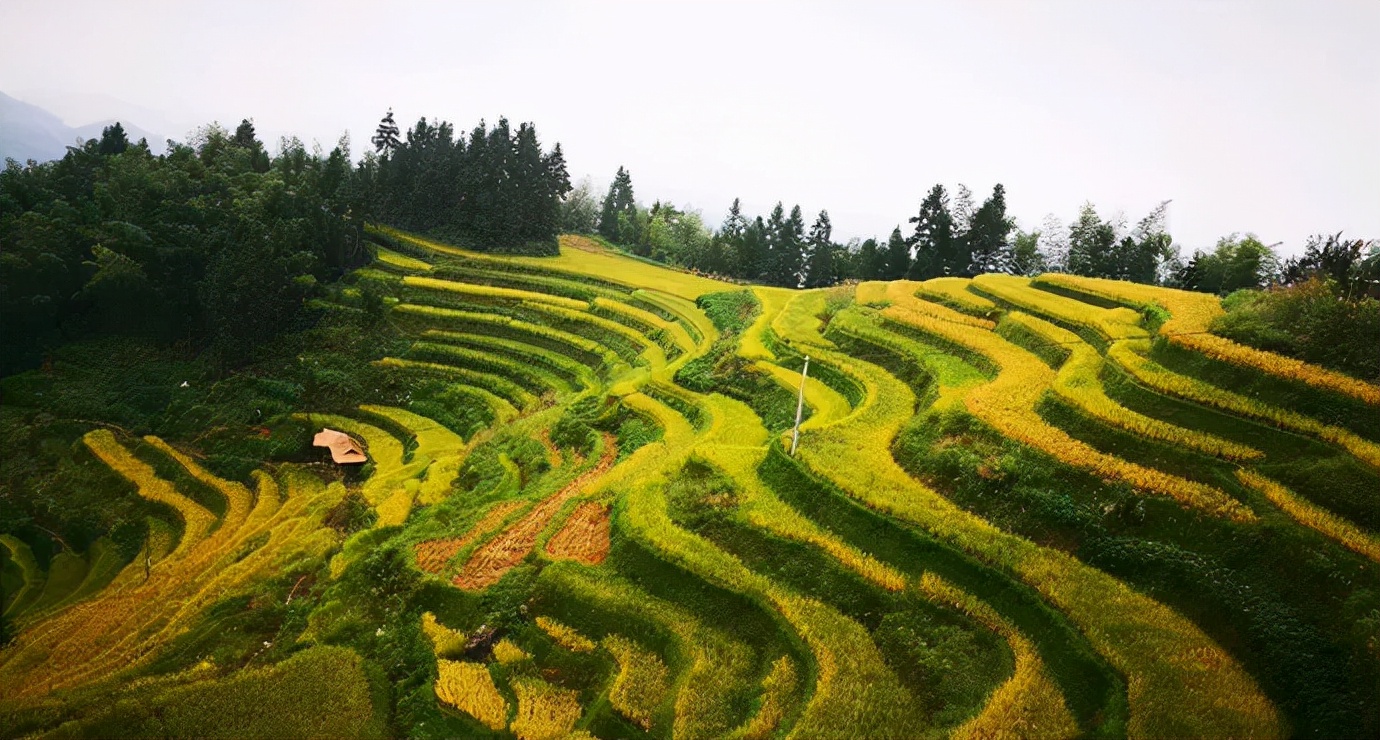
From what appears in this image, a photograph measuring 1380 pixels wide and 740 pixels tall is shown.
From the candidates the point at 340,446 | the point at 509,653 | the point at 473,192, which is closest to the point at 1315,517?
the point at 509,653

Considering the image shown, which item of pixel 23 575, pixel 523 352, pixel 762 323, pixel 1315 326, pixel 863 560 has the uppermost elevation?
pixel 1315 326

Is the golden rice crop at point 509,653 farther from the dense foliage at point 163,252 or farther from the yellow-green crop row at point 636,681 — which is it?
the dense foliage at point 163,252

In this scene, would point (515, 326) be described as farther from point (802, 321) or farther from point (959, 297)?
point (959, 297)

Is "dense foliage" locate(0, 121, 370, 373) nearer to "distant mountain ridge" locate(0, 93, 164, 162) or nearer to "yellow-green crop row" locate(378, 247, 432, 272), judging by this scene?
"yellow-green crop row" locate(378, 247, 432, 272)

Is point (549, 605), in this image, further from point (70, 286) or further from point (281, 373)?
point (70, 286)

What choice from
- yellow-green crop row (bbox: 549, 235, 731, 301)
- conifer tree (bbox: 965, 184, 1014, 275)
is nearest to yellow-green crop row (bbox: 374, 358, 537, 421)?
yellow-green crop row (bbox: 549, 235, 731, 301)

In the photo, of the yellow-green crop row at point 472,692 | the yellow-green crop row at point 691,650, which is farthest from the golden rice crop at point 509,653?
the yellow-green crop row at point 691,650

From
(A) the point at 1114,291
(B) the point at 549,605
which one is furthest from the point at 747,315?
(B) the point at 549,605
